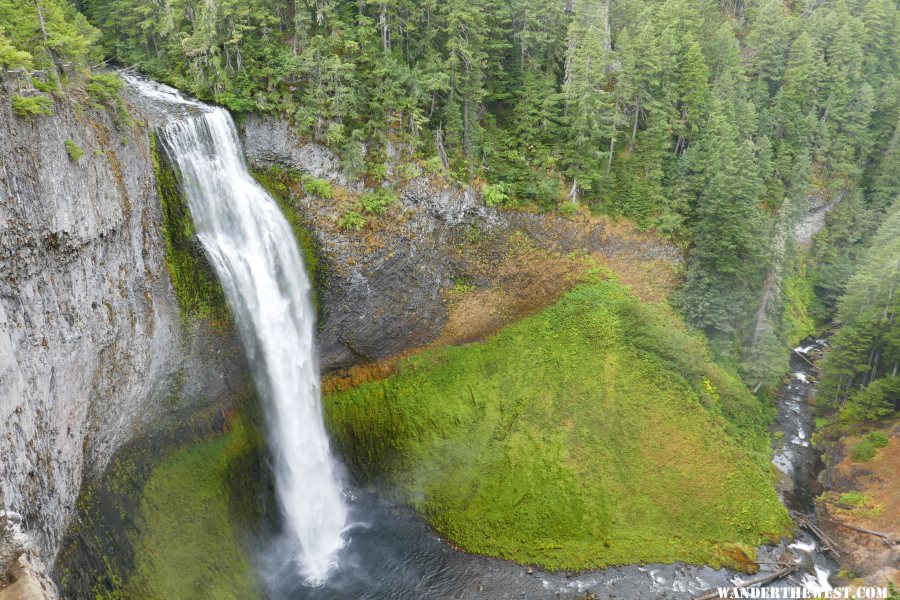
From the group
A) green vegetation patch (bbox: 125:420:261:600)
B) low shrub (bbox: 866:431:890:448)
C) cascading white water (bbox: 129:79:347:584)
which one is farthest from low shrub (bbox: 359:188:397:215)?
low shrub (bbox: 866:431:890:448)

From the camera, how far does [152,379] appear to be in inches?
813

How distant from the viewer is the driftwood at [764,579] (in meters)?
21.2

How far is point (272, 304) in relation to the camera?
77.6ft

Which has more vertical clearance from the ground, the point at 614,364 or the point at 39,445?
the point at 39,445

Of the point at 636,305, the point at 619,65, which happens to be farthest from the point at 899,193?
the point at 636,305

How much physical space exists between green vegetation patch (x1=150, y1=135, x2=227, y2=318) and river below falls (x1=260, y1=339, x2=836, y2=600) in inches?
425

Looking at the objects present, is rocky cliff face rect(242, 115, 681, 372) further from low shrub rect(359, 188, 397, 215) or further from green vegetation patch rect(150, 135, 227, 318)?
green vegetation patch rect(150, 135, 227, 318)

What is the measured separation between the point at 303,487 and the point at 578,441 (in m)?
12.8

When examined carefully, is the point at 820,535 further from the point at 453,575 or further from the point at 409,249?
the point at 409,249

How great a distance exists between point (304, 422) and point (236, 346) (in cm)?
459

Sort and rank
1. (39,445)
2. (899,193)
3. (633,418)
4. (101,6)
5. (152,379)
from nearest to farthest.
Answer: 1. (39,445)
2. (152,379)
3. (633,418)
4. (101,6)
5. (899,193)

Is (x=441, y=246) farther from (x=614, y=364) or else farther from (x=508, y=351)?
(x=614, y=364)

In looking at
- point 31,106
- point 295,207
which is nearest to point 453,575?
point 295,207

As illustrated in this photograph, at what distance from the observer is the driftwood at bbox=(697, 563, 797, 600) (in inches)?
836
